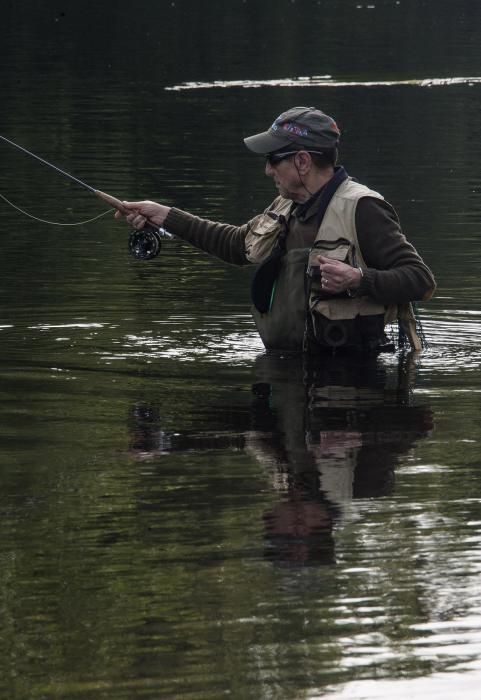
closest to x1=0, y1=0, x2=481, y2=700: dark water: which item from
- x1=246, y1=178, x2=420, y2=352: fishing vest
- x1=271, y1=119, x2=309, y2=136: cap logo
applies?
x1=246, y1=178, x2=420, y2=352: fishing vest

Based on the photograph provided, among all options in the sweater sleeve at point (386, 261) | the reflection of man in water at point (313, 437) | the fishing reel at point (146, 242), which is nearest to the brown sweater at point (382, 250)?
the sweater sleeve at point (386, 261)

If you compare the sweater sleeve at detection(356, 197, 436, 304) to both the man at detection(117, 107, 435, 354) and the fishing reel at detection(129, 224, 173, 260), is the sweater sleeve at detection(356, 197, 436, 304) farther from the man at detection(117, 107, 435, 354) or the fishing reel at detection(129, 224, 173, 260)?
the fishing reel at detection(129, 224, 173, 260)

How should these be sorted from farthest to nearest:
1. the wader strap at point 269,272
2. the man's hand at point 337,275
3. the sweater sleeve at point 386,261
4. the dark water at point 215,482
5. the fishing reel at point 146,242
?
1. the fishing reel at point 146,242
2. the wader strap at point 269,272
3. the sweater sleeve at point 386,261
4. the man's hand at point 337,275
5. the dark water at point 215,482

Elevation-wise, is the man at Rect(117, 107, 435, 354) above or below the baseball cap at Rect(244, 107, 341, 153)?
below

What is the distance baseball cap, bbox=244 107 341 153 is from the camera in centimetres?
714

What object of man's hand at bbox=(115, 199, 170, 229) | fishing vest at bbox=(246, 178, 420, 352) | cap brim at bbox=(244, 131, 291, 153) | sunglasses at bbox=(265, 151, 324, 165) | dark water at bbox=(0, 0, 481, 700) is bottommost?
dark water at bbox=(0, 0, 481, 700)

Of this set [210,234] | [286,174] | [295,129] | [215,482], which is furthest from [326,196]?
[215,482]

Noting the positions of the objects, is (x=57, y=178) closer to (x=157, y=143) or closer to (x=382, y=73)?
(x=157, y=143)

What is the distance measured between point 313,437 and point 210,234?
6.29 feet

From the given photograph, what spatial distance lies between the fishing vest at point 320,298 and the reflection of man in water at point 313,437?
12 cm

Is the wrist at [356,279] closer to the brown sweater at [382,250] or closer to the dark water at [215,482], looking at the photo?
the brown sweater at [382,250]

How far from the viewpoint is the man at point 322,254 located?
709 centimetres

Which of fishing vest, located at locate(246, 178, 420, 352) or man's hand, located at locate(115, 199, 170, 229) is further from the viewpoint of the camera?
man's hand, located at locate(115, 199, 170, 229)

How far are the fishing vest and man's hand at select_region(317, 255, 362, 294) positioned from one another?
7.3 inches
